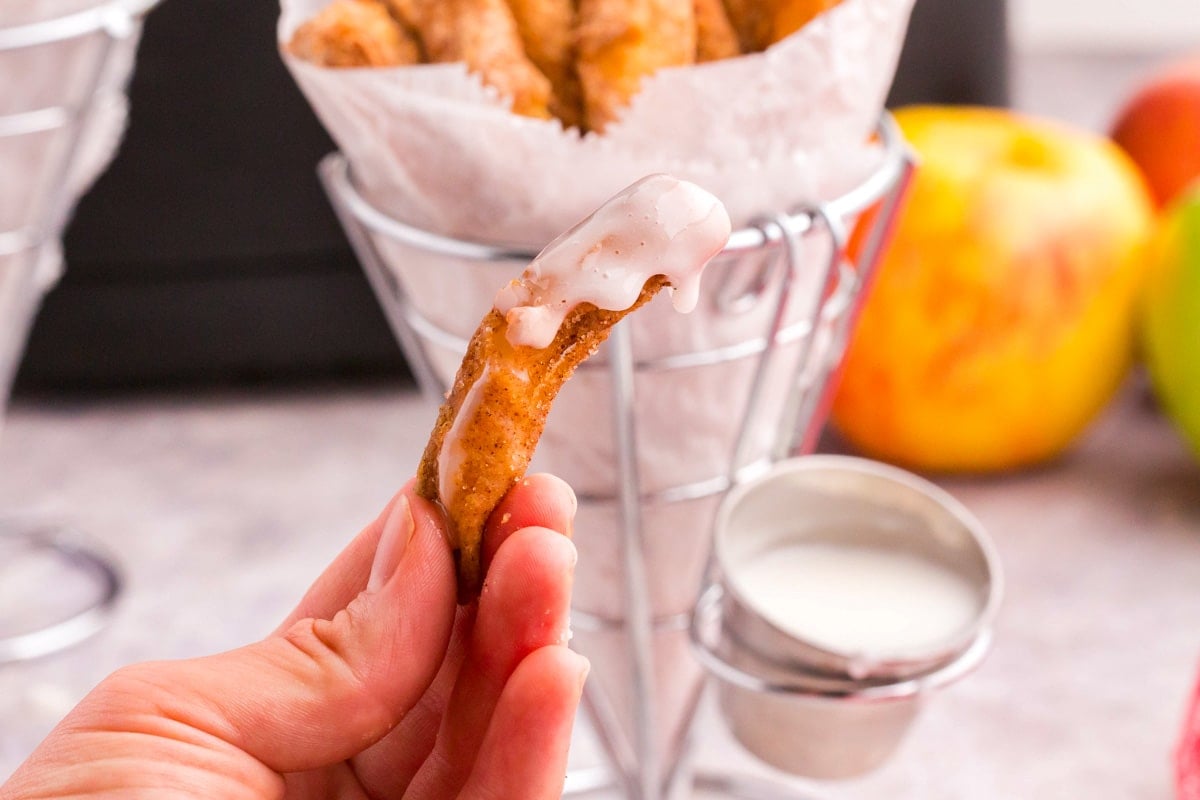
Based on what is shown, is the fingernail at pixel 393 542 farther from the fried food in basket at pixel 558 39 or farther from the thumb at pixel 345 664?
the fried food in basket at pixel 558 39

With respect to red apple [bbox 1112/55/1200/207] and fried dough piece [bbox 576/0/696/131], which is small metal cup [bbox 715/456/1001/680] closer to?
fried dough piece [bbox 576/0/696/131]

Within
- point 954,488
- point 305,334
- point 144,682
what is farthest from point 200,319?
point 144,682

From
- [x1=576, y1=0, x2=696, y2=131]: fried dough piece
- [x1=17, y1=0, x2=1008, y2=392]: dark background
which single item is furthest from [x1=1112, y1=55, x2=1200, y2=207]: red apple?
[x1=576, y1=0, x2=696, y2=131]: fried dough piece

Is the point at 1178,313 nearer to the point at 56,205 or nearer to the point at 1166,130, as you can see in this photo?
the point at 1166,130

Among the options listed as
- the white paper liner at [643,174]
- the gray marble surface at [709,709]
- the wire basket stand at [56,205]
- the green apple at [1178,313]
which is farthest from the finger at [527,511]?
the green apple at [1178,313]

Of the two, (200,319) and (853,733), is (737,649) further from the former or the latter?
(200,319)

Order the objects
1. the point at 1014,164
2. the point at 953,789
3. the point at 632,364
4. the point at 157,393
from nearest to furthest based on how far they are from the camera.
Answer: the point at 632,364
the point at 953,789
the point at 1014,164
the point at 157,393

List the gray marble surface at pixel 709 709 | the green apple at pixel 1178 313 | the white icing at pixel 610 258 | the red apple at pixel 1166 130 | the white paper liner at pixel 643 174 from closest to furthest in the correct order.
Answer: the white icing at pixel 610 258 → the white paper liner at pixel 643 174 → the gray marble surface at pixel 709 709 → the green apple at pixel 1178 313 → the red apple at pixel 1166 130
